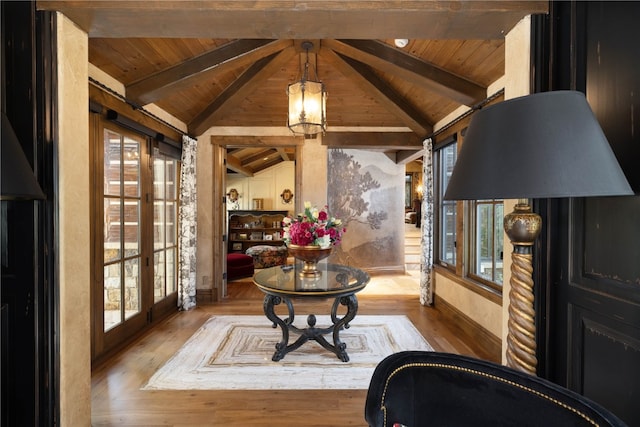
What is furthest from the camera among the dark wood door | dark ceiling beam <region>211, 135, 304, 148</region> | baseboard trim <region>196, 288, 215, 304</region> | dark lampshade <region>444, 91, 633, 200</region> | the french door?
dark ceiling beam <region>211, 135, 304, 148</region>

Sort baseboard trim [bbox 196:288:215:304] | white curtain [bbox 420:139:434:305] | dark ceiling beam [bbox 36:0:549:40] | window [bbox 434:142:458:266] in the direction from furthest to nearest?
baseboard trim [bbox 196:288:215:304] < white curtain [bbox 420:139:434:305] < window [bbox 434:142:458:266] < dark ceiling beam [bbox 36:0:549:40]

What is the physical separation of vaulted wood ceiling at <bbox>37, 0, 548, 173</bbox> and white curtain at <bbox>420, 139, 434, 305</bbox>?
46cm

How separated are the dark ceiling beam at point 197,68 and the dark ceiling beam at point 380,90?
72 centimetres

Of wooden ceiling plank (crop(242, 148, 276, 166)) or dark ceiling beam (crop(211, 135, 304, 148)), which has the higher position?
wooden ceiling plank (crop(242, 148, 276, 166))

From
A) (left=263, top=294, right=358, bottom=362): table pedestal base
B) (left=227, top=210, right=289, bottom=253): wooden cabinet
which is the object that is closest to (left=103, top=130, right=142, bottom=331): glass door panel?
(left=263, top=294, right=358, bottom=362): table pedestal base

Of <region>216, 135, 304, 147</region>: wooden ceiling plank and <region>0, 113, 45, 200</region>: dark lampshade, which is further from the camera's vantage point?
<region>216, 135, 304, 147</region>: wooden ceiling plank

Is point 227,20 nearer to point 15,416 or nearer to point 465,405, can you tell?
point 465,405

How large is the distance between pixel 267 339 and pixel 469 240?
98.7 inches

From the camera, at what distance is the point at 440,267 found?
162 inches

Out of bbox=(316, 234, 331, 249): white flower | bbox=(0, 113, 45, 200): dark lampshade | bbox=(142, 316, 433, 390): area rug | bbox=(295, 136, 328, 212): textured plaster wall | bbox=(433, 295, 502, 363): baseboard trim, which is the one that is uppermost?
bbox=(295, 136, 328, 212): textured plaster wall

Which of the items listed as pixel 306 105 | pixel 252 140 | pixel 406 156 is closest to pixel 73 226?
pixel 306 105

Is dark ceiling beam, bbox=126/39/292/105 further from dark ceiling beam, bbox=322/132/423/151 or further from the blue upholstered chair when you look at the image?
the blue upholstered chair

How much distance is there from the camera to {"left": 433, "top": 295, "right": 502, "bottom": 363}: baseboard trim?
2.77m

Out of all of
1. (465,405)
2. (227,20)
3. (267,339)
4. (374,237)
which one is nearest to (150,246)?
(267,339)
